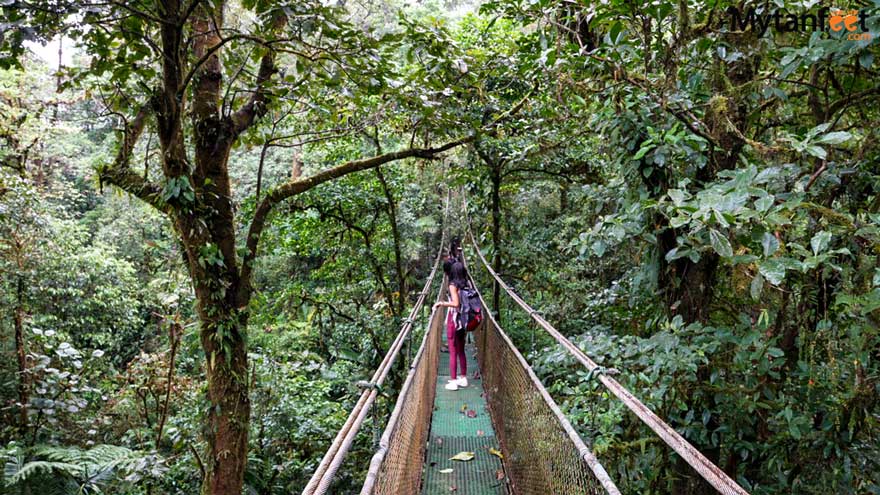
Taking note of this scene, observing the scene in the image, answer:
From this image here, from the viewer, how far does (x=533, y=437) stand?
1695 mm

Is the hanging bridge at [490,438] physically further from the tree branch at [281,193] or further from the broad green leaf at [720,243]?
the tree branch at [281,193]

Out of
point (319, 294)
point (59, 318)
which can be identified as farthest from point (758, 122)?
point (59, 318)

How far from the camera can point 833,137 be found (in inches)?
39.1

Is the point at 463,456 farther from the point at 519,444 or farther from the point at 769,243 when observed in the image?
the point at 769,243

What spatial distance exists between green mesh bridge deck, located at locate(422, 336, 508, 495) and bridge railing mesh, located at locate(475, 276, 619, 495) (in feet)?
0.28

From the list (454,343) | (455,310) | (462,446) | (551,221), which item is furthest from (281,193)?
(551,221)

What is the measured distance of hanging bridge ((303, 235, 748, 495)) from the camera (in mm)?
917

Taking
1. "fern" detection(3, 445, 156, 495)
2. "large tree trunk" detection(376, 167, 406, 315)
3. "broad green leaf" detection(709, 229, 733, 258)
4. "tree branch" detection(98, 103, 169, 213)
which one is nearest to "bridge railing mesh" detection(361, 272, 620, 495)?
"broad green leaf" detection(709, 229, 733, 258)

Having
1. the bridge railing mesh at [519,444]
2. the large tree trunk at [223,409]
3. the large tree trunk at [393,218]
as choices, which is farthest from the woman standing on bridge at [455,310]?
the large tree trunk at [393,218]

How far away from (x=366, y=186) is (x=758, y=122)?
349 centimetres

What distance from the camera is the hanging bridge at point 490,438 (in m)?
0.92

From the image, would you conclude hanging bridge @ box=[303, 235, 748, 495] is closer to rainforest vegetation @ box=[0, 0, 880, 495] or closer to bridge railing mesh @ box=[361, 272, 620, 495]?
bridge railing mesh @ box=[361, 272, 620, 495]

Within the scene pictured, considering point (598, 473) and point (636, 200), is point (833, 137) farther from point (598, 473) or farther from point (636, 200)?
point (598, 473)

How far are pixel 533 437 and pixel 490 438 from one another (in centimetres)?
110
